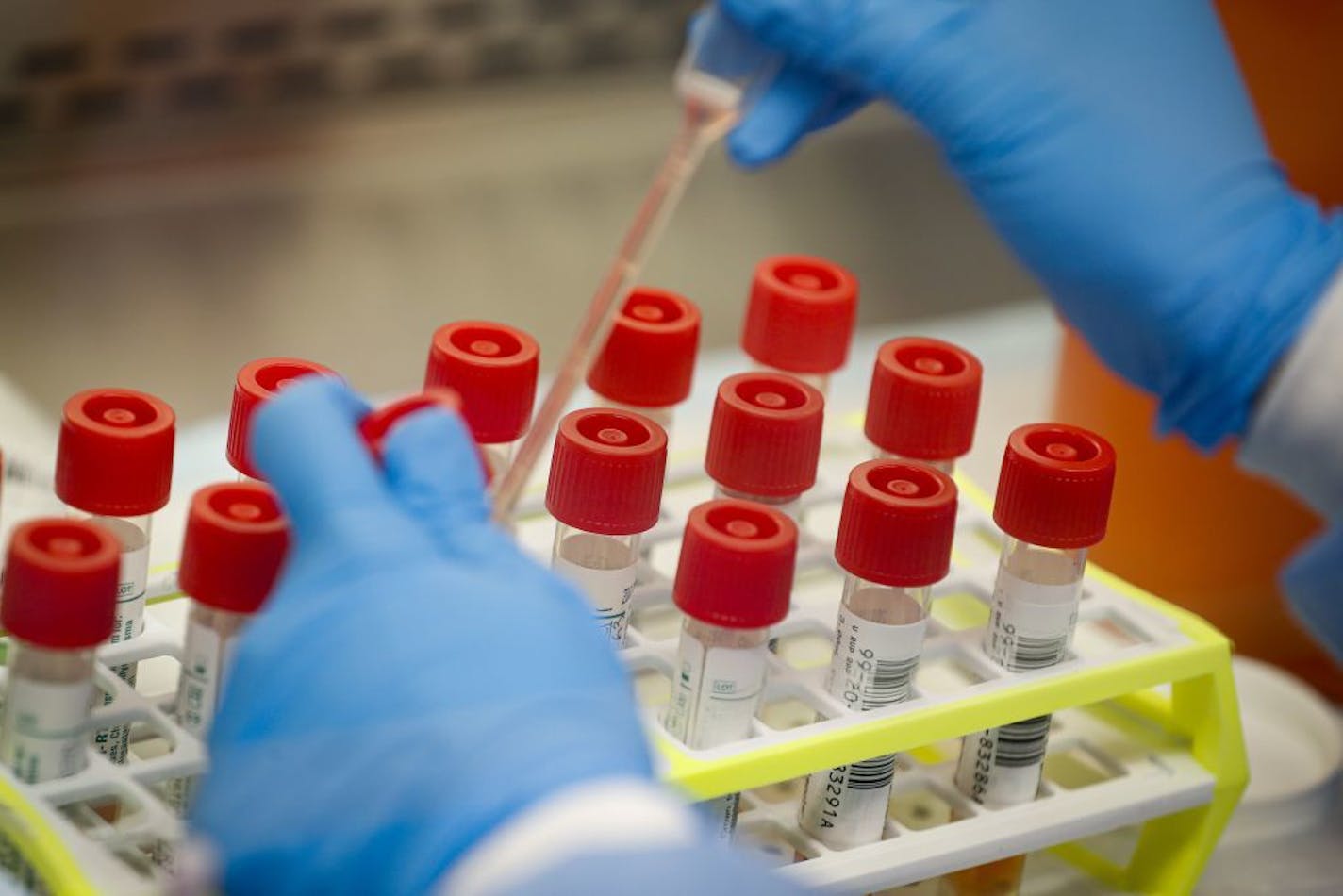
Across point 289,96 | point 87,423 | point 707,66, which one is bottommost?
point 289,96

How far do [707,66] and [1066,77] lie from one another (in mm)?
178

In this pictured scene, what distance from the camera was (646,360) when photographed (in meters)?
0.91

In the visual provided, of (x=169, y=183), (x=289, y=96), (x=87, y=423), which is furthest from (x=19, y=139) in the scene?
(x=87, y=423)

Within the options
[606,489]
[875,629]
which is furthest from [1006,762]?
[606,489]

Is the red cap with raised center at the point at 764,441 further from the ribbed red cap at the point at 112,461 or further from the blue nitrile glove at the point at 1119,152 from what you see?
the ribbed red cap at the point at 112,461

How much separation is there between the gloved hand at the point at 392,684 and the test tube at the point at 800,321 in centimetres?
36

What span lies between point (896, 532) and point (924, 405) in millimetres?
115

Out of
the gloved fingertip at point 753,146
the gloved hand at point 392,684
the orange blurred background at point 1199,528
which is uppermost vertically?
the gloved fingertip at point 753,146

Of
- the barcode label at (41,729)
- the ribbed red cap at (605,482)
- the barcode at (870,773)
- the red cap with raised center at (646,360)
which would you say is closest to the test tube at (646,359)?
the red cap with raised center at (646,360)

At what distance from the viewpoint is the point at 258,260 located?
64.6 inches

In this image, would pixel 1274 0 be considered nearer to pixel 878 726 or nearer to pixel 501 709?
pixel 878 726

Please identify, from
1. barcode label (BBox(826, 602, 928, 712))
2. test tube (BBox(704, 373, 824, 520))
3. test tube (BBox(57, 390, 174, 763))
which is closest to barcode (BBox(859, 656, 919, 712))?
barcode label (BBox(826, 602, 928, 712))

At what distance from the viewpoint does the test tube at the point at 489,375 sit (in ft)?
2.77

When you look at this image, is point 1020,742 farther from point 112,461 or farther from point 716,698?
point 112,461
